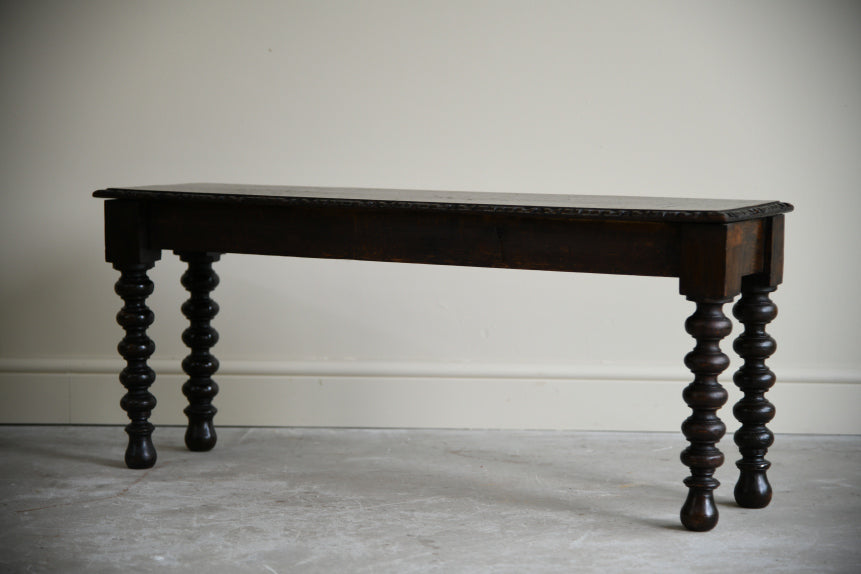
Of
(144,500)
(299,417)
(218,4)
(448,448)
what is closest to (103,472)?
(144,500)

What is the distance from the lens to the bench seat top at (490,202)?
225 cm

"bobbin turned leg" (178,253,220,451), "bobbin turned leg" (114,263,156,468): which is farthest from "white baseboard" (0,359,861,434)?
"bobbin turned leg" (114,263,156,468)

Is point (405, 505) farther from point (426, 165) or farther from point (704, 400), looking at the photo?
point (426, 165)

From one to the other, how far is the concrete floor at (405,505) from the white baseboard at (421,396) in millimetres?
74

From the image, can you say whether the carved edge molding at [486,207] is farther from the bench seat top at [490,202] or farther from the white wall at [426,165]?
the white wall at [426,165]

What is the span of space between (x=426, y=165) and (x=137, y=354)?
46.7 inches

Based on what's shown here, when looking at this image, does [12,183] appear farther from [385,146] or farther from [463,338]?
[463,338]

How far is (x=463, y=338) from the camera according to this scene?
354 centimetres

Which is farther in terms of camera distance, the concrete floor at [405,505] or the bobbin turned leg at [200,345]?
the bobbin turned leg at [200,345]

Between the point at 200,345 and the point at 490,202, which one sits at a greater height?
the point at 490,202

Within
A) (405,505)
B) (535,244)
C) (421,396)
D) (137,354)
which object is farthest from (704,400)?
(137,354)

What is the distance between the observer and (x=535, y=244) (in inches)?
94.4

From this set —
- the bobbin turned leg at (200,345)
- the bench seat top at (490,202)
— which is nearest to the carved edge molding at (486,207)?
the bench seat top at (490,202)

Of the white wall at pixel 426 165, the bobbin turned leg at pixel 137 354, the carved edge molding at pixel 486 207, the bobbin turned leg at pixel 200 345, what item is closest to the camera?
the carved edge molding at pixel 486 207
